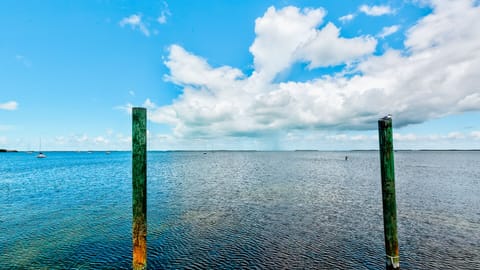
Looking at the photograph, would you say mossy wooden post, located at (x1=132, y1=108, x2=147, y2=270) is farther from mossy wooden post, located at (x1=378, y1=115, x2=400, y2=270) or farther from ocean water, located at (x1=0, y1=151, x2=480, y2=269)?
mossy wooden post, located at (x1=378, y1=115, x2=400, y2=270)

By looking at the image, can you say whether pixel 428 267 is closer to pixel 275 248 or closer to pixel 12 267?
pixel 275 248

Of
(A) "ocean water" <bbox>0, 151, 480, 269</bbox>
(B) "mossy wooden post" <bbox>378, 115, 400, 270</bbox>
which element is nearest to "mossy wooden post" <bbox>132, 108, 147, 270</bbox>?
(A) "ocean water" <bbox>0, 151, 480, 269</bbox>

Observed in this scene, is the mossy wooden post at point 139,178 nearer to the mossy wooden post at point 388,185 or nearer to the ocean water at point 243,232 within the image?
the ocean water at point 243,232

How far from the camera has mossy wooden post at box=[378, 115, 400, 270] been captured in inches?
324

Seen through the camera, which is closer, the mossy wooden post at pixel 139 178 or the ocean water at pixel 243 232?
the mossy wooden post at pixel 139 178

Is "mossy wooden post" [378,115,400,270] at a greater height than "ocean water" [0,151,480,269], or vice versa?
"mossy wooden post" [378,115,400,270]

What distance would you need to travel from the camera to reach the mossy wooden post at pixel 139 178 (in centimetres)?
748

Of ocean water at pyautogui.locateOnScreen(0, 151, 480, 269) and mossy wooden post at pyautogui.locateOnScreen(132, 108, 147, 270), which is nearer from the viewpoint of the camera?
mossy wooden post at pyautogui.locateOnScreen(132, 108, 147, 270)

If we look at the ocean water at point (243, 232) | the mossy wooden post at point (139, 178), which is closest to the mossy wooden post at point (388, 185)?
the ocean water at point (243, 232)

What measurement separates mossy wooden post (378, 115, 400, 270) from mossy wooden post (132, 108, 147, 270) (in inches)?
292

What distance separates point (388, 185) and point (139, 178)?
793 cm

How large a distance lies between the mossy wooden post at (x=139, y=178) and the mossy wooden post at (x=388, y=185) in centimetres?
742

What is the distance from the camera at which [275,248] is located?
13.4 meters

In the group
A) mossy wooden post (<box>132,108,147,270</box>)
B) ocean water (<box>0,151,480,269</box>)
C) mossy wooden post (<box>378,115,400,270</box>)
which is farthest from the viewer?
ocean water (<box>0,151,480,269</box>)
